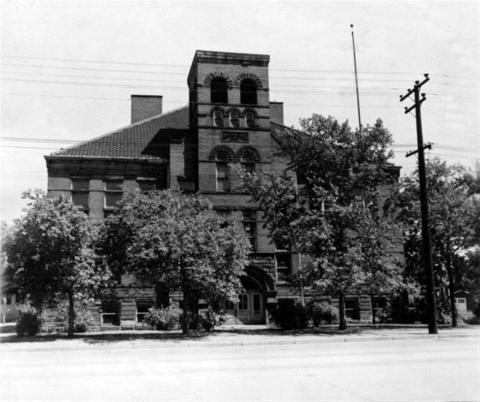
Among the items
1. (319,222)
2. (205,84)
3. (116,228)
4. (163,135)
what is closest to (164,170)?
(163,135)

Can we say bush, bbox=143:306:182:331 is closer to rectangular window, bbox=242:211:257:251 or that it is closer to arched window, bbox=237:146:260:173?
rectangular window, bbox=242:211:257:251

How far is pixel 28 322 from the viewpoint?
2591cm

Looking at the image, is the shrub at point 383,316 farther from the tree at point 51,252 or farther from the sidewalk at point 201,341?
the tree at point 51,252

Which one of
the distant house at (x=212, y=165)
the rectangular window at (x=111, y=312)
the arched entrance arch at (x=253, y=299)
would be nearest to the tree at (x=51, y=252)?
the rectangular window at (x=111, y=312)

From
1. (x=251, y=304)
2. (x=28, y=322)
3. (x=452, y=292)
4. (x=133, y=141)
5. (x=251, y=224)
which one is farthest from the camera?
(x=133, y=141)

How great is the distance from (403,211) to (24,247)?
21839mm

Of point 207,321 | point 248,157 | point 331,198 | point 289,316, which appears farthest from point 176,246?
point 248,157

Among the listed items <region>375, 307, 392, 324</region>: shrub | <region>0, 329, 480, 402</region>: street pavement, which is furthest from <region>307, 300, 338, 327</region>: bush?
<region>0, 329, 480, 402</region>: street pavement

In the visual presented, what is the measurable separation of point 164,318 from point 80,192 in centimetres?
1187

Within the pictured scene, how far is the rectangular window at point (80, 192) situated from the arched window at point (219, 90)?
1065cm

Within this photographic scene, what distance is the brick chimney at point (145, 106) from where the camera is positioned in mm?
41219

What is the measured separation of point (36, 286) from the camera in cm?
2258

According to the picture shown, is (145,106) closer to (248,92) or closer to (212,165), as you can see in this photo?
(248,92)

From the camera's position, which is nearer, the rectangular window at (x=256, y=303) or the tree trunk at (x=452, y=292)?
the tree trunk at (x=452, y=292)
